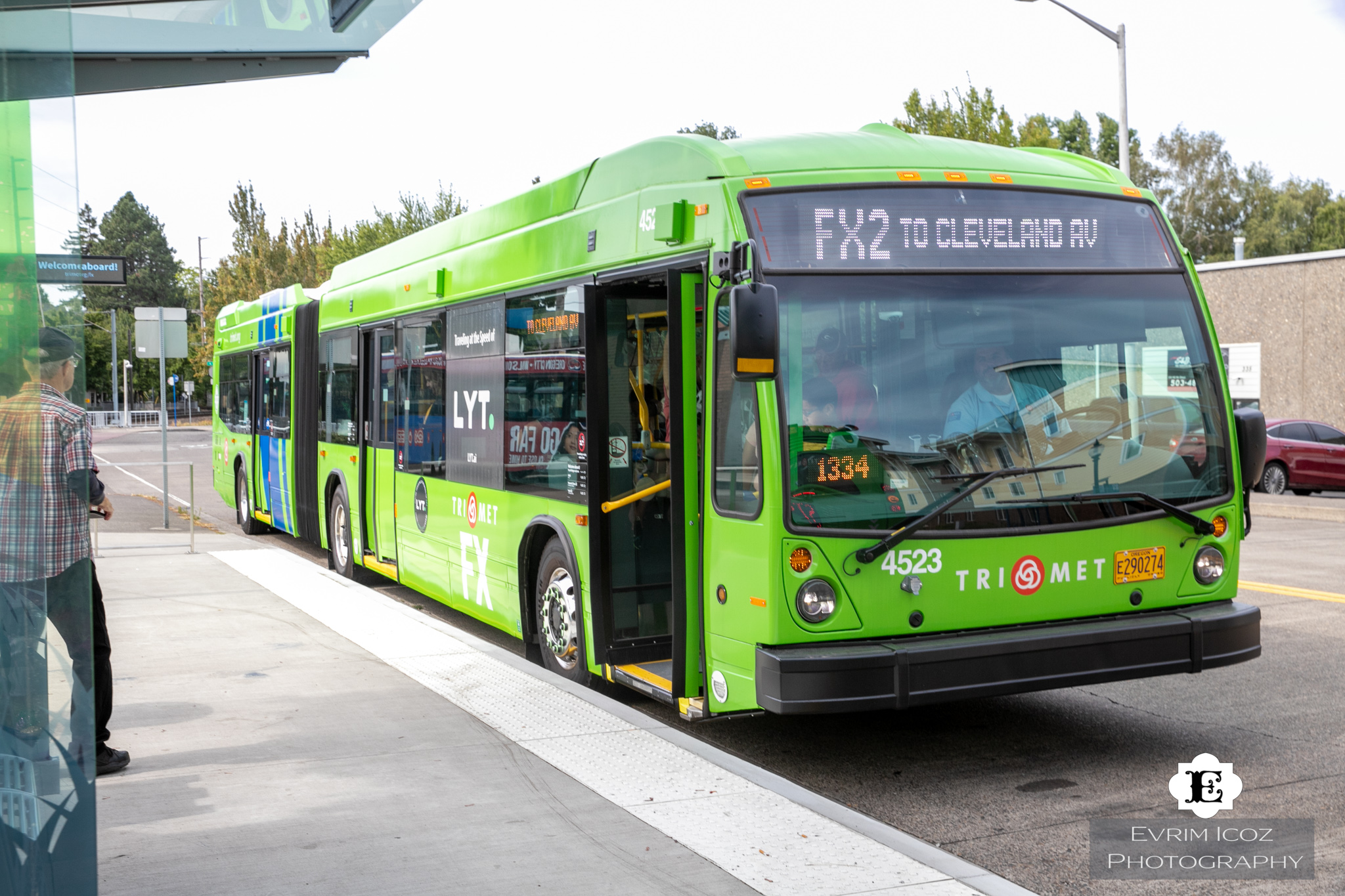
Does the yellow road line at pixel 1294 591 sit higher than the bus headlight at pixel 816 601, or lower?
lower

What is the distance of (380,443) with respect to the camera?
11.7 m

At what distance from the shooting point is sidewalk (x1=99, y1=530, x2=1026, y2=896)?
14.5ft

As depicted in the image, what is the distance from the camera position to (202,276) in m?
77.7

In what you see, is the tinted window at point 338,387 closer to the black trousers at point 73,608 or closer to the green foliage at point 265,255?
the black trousers at point 73,608

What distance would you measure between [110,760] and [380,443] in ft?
20.2

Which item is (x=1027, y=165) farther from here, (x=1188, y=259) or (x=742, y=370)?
(x=742, y=370)

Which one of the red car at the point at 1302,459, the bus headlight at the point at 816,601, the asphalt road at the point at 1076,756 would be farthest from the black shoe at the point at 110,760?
the red car at the point at 1302,459

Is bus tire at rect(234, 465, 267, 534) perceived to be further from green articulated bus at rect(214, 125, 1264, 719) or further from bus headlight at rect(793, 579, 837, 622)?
bus headlight at rect(793, 579, 837, 622)

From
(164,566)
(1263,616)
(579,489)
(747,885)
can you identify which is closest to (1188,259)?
(579,489)

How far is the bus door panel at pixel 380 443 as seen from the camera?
11.5 m

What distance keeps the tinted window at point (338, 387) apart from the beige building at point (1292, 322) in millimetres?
20614

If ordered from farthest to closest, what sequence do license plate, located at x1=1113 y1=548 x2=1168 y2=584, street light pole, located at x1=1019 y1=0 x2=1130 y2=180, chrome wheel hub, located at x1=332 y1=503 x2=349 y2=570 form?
street light pole, located at x1=1019 y1=0 x2=1130 y2=180 → chrome wheel hub, located at x1=332 y1=503 x2=349 y2=570 → license plate, located at x1=1113 y1=548 x2=1168 y2=584

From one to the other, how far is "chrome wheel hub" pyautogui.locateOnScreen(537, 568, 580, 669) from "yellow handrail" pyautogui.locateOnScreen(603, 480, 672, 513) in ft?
2.36

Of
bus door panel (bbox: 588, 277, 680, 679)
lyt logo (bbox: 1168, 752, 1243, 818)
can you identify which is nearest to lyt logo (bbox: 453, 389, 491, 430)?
bus door panel (bbox: 588, 277, 680, 679)
